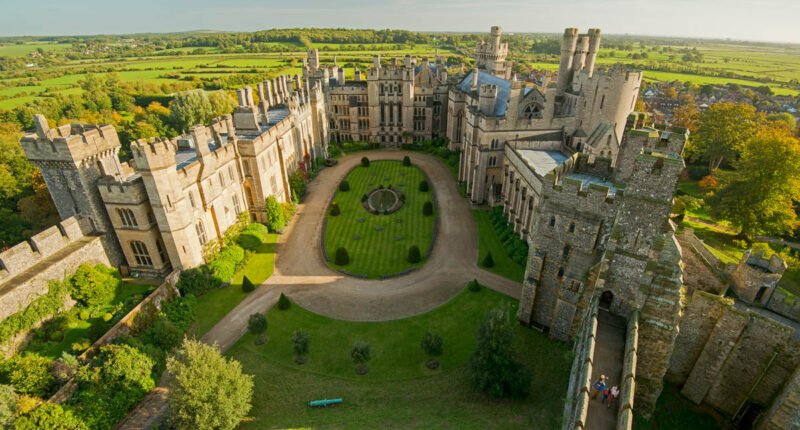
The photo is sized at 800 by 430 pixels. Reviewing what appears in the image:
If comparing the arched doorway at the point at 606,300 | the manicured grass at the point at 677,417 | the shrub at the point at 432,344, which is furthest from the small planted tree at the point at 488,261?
the manicured grass at the point at 677,417

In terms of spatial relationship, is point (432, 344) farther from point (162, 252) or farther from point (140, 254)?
point (140, 254)

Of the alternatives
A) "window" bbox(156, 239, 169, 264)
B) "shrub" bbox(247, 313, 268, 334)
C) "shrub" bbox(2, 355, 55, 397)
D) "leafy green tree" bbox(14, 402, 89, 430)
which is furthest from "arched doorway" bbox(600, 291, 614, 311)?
"window" bbox(156, 239, 169, 264)

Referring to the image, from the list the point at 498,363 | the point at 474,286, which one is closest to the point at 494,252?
the point at 474,286

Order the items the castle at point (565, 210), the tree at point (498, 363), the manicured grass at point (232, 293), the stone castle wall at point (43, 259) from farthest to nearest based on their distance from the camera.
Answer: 1. the manicured grass at point (232, 293)
2. the stone castle wall at point (43, 259)
3. the tree at point (498, 363)
4. the castle at point (565, 210)

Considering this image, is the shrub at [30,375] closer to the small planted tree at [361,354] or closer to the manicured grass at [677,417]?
the small planted tree at [361,354]

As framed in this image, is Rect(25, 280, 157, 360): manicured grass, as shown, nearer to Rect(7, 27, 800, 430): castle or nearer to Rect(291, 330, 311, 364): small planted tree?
Rect(7, 27, 800, 430): castle

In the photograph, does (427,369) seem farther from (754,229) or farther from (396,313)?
(754,229)

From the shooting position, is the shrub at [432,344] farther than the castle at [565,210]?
Yes

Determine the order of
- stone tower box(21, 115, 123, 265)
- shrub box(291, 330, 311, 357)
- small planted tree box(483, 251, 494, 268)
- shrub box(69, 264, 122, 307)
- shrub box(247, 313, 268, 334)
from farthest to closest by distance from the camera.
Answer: small planted tree box(483, 251, 494, 268) < stone tower box(21, 115, 123, 265) < shrub box(69, 264, 122, 307) < shrub box(247, 313, 268, 334) < shrub box(291, 330, 311, 357)
